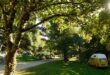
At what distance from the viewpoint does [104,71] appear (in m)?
30.9

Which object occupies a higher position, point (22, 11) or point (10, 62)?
point (22, 11)

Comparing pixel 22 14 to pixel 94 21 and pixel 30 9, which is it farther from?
pixel 94 21

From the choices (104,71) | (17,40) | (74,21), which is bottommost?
(104,71)

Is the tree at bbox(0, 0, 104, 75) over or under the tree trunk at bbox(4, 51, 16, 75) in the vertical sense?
over

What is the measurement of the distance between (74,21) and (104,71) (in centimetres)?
2079

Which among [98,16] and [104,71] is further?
[104,71]

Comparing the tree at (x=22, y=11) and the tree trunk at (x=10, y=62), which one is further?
the tree trunk at (x=10, y=62)

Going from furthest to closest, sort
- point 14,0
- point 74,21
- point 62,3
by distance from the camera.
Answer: point 74,21
point 62,3
point 14,0

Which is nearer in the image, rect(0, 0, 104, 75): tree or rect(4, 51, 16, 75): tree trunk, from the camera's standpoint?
rect(0, 0, 104, 75): tree

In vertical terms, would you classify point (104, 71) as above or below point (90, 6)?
below

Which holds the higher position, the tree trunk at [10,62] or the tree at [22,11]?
the tree at [22,11]

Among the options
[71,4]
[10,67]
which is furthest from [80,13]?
[10,67]

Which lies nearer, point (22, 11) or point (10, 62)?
point (22, 11)

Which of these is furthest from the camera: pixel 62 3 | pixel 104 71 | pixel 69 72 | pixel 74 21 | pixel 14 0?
pixel 104 71
